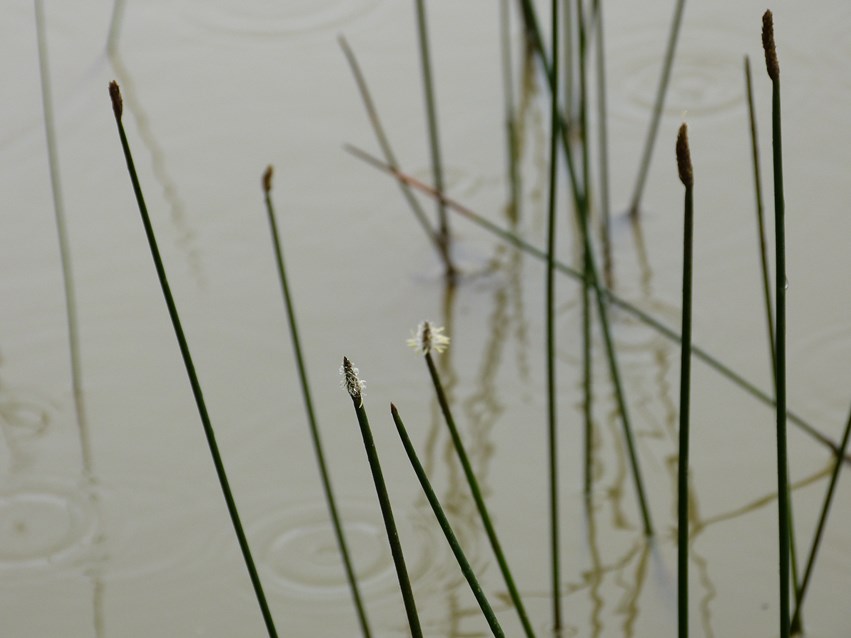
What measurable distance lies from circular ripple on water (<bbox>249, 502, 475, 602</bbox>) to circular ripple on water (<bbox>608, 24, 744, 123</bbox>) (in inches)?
35.6

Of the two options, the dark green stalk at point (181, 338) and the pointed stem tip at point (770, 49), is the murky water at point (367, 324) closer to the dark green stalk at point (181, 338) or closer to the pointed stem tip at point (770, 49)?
the dark green stalk at point (181, 338)

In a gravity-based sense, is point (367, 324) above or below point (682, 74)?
below

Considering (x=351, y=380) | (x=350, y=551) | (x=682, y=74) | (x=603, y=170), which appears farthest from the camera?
(x=682, y=74)

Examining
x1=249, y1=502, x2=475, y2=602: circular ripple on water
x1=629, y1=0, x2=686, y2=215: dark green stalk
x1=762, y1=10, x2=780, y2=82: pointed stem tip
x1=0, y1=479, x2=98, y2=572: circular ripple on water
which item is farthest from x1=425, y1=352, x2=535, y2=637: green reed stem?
x1=629, y1=0, x2=686, y2=215: dark green stalk

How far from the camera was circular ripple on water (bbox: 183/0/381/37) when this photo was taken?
2197 millimetres

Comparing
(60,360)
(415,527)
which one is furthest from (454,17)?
(415,527)

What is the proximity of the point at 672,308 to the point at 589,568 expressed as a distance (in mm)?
467

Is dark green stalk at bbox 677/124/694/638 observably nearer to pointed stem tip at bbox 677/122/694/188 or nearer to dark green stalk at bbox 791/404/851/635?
pointed stem tip at bbox 677/122/694/188

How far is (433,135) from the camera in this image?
5.41 feet

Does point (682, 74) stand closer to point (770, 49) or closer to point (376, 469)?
point (770, 49)

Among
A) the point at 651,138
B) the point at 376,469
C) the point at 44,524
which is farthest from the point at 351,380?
the point at 651,138

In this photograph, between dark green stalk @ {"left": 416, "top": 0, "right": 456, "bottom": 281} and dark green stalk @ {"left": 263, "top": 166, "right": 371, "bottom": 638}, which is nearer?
dark green stalk @ {"left": 263, "top": 166, "right": 371, "bottom": 638}

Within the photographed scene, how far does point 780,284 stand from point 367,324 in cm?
98

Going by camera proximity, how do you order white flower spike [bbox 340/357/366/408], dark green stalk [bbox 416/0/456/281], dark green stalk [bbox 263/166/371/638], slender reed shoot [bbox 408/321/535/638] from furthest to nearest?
dark green stalk [bbox 416/0/456/281], dark green stalk [bbox 263/166/371/638], slender reed shoot [bbox 408/321/535/638], white flower spike [bbox 340/357/366/408]
